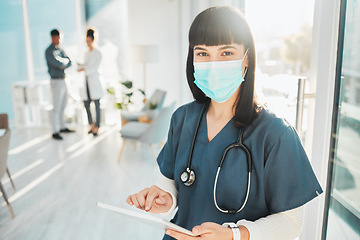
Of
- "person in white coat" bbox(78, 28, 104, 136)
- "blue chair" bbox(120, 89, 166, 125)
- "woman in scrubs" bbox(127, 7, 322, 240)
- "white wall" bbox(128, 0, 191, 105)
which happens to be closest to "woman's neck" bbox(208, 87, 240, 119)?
"woman in scrubs" bbox(127, 7, 322, 240)

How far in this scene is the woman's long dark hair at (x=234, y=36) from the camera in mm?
959

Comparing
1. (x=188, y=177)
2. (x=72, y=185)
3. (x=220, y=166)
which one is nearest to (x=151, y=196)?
(x=188, y=177)

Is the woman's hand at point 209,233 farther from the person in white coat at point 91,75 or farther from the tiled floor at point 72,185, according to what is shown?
the person in white coat at point 91,75

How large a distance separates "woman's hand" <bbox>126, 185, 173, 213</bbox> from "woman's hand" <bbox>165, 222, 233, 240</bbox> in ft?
0.77

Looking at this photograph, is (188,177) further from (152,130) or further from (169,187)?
(152,130)

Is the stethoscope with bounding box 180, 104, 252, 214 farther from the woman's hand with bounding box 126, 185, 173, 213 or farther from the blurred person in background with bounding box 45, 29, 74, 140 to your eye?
the blurred person in background with bounding box 45, 29, 74, 140

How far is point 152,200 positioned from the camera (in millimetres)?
1089

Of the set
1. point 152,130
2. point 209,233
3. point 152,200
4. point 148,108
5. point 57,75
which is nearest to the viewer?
point 209,233

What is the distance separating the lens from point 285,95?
205 cm

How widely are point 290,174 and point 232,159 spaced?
17cm

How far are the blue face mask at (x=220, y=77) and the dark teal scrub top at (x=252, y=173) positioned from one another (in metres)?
0.10

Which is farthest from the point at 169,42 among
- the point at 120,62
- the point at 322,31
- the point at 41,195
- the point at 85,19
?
the point at 322,31

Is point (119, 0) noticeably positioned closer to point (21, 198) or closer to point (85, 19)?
point (85, 19)

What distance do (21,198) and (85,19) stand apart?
4.34 metres
